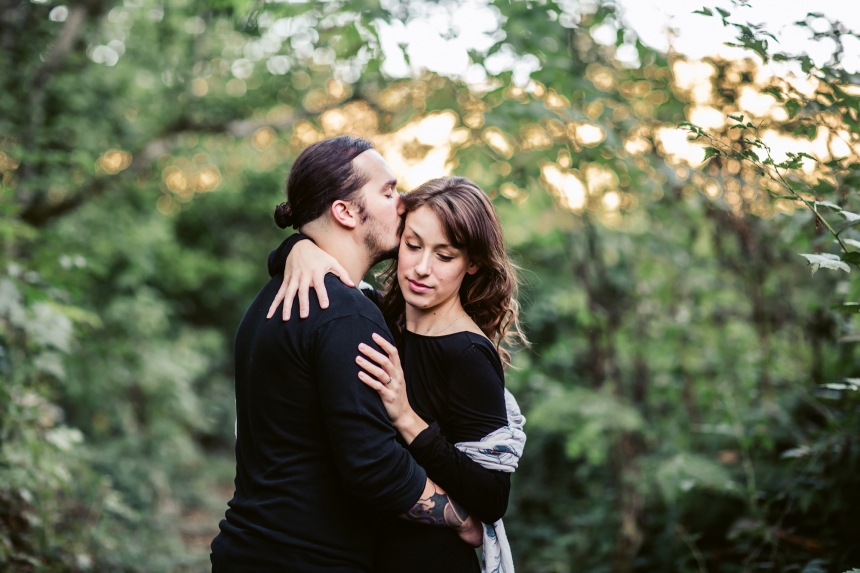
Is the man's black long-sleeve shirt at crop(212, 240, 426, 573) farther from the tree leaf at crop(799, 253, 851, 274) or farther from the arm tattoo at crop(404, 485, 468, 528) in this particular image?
the tree leaf at crop(799, 253, 851, 274)

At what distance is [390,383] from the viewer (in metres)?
1.90

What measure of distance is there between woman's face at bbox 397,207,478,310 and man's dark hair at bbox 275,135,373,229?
239 mm

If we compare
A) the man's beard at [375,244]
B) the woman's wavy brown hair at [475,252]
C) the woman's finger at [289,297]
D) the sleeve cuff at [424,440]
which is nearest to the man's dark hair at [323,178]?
the man's beard at [375,244]

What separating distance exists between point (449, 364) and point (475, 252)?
42 cm

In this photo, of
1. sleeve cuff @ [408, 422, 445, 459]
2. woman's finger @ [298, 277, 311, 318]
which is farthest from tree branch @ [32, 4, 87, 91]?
sleeve cuff @ [408, 422, 445, 459]

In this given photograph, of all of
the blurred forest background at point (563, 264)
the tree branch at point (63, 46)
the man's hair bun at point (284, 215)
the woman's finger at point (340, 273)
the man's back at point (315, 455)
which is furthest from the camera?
the tree branch at point (63, 46)

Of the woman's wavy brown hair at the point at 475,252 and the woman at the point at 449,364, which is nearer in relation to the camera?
the woman at the point at 449,364

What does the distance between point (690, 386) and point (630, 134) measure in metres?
2.32

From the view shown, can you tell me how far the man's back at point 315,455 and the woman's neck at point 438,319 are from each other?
31 cm

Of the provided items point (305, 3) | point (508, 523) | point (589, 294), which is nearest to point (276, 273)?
point (305, 3)

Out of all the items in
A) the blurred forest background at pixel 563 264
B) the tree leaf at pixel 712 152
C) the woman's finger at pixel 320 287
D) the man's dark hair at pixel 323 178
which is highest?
the tree leaf at pixel 712 152

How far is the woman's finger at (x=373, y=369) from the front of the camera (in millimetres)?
1835

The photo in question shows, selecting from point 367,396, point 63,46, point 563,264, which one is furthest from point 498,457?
point 63,46

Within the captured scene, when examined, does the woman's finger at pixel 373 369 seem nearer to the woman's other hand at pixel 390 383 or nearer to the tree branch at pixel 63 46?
the woman's other hand at pixel 390 383
